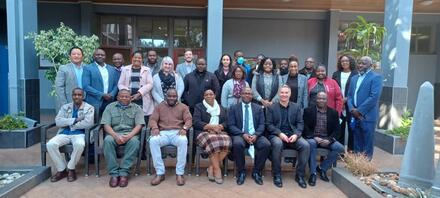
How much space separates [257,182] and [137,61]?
245 cm

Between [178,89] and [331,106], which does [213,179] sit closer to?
[178,89]

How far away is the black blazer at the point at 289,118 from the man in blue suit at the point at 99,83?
2.30 metres

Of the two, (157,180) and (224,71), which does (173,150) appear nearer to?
(157,180)

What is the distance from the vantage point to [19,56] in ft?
22.4

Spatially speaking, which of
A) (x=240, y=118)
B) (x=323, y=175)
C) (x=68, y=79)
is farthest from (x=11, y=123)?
(x=323, y=175)

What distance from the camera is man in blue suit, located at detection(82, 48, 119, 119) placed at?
5.20 meters

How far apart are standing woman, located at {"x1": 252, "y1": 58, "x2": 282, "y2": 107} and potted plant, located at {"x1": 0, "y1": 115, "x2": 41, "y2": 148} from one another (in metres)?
4.08

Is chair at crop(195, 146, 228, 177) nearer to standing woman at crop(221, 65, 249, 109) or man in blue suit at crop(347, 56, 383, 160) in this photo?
standing woman at crop(221, 65, 249, 109)

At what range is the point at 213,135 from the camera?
473 centimetres

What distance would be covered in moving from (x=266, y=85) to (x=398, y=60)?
308cm

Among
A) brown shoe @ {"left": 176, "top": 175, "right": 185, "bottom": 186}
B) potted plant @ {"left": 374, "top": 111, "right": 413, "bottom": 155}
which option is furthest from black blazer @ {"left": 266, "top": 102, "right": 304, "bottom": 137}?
potted plant @ {"left": 374, "top": 111, "right": 413, "bottom": 155}

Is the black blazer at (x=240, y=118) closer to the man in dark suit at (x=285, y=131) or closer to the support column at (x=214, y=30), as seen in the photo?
the man in dark suit at (x=285, y=131)

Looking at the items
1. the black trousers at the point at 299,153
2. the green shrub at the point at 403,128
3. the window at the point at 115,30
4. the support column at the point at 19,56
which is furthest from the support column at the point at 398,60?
the window at the point at 115,30

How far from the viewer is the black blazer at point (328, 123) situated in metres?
4.90
